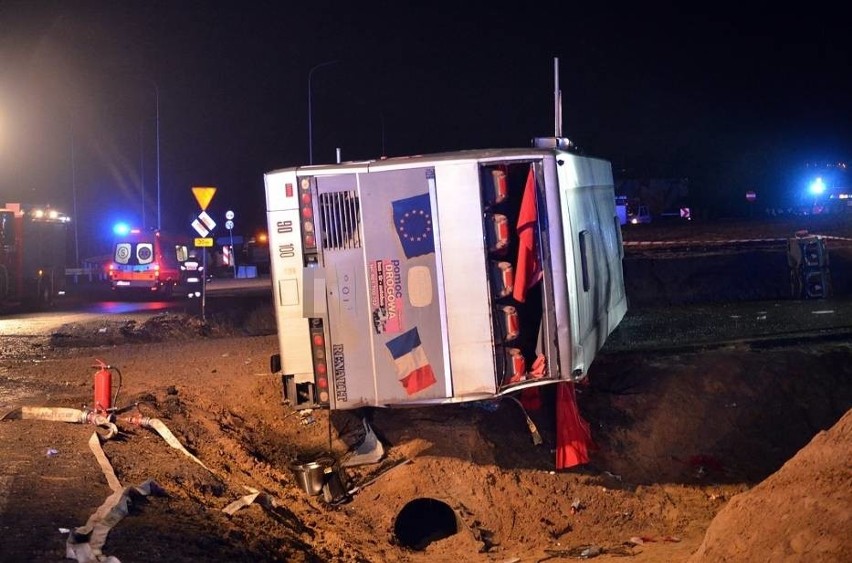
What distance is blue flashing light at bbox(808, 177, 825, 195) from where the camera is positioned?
49.2m

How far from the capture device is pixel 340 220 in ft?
28.3

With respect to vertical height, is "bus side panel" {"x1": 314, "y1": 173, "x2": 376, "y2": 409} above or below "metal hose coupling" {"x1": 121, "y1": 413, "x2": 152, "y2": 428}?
above

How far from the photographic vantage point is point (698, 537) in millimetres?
8617

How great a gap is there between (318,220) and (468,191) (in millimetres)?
1412

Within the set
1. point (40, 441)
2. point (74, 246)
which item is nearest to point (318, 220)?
point (40, 441)

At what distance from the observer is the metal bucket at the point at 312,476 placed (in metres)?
9.50

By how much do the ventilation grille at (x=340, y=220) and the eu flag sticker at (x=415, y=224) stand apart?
16.0 inches

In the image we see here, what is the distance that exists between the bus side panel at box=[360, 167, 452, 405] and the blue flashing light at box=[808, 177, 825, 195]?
45.7 m

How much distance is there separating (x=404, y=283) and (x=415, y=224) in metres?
0.55

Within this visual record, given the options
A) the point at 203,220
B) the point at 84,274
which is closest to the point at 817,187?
the point at 84,274

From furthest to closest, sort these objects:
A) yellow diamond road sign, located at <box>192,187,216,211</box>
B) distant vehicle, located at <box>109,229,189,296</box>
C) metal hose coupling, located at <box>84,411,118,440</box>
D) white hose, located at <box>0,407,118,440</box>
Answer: distant vehicle, located at <box>109,229,189,296</box> → yellow diamond road sign, located at <box>192,187,216,211</box> → white hose, located at <box>0,407,118,440</box> → metal hose coupling, located at <box>84,411,118,440</box>

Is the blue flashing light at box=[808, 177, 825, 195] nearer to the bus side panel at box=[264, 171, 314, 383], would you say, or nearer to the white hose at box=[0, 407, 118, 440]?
the bus side panel at box=[264, 171, 314, 383]

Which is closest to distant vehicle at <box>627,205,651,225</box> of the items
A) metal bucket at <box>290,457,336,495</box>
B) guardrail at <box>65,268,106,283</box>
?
guardrail at <box>65,268,106,283</box>

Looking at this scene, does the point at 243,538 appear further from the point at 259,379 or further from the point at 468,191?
the point at 259,379
